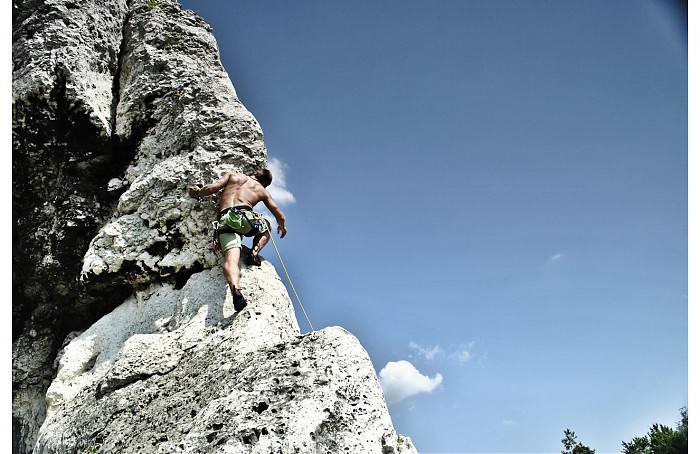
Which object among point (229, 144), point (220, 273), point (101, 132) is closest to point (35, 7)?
point (101, 132)

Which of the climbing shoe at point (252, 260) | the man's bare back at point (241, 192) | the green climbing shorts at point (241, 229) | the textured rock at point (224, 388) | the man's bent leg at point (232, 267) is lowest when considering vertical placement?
the textured rock at point (224, 388)

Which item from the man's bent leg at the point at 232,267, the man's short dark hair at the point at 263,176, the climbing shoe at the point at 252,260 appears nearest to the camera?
the man's bent leg at the point at 232,267

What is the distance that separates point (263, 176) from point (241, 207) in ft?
3.03

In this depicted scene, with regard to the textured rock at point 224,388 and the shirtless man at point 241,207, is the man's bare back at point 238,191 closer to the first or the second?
the shirtless man at point 241,207

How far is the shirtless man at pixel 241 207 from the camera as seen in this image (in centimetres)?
624

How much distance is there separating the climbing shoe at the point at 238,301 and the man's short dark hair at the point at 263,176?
6.89 ft

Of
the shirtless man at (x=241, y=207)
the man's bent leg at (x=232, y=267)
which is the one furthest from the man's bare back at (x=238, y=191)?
the man's bent leg at (x=232, y=267)

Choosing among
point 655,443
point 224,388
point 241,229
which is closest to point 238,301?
point 241,229

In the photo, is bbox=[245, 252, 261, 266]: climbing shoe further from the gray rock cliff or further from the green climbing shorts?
the green climbing shorts

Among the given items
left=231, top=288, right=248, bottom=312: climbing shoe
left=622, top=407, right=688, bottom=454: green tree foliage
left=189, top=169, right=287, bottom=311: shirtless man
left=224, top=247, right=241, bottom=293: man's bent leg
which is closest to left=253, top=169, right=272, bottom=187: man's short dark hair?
left=189, top=169, right=287, bottom=311: shirtless man

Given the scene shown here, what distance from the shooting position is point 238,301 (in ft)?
18.7

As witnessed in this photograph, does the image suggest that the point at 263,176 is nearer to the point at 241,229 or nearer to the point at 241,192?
the point at 241,192

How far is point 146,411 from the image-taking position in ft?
15.6

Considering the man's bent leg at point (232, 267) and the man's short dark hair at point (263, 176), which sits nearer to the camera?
the man's bent leg at point (232, 267)
